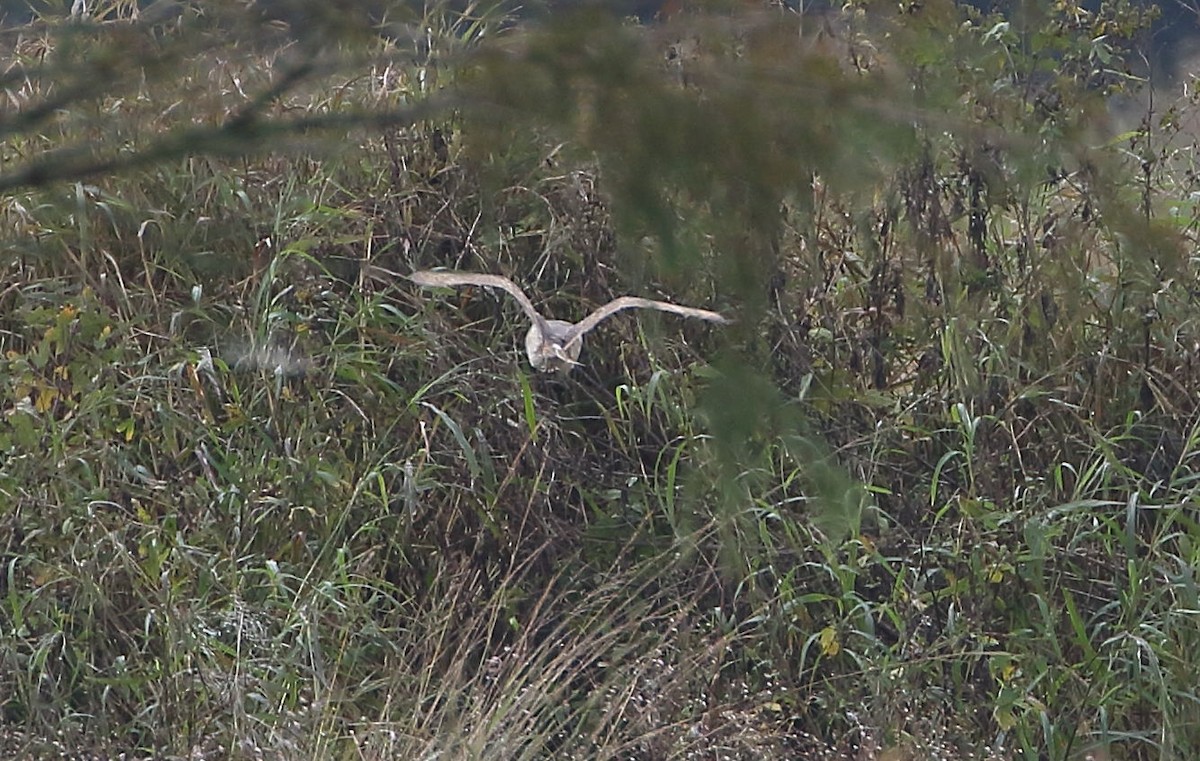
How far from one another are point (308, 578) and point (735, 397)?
2.05 m

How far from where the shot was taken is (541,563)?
3.83m

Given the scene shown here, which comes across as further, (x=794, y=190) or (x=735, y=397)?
(x=735, y=397)

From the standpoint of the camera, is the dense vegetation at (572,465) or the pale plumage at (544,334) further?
the pale plumage at (544,334)

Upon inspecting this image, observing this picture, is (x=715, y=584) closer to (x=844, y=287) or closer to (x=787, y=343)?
(x=787, y=343)

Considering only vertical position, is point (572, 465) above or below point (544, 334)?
below

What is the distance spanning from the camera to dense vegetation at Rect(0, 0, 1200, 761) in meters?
3.37

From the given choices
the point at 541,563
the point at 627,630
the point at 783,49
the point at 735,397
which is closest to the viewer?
the point at 783,49

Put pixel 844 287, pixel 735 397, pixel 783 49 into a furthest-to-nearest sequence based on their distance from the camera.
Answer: pixel 844 287 → pixel 735 397 → pixel 783 49

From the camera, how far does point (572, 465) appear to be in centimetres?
393

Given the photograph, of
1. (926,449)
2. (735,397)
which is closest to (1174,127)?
(926,449)

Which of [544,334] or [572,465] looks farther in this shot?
[572,465]

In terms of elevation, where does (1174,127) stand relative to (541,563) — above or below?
above

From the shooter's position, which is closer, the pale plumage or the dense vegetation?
the dense vegetation

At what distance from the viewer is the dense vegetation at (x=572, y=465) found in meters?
3.37
